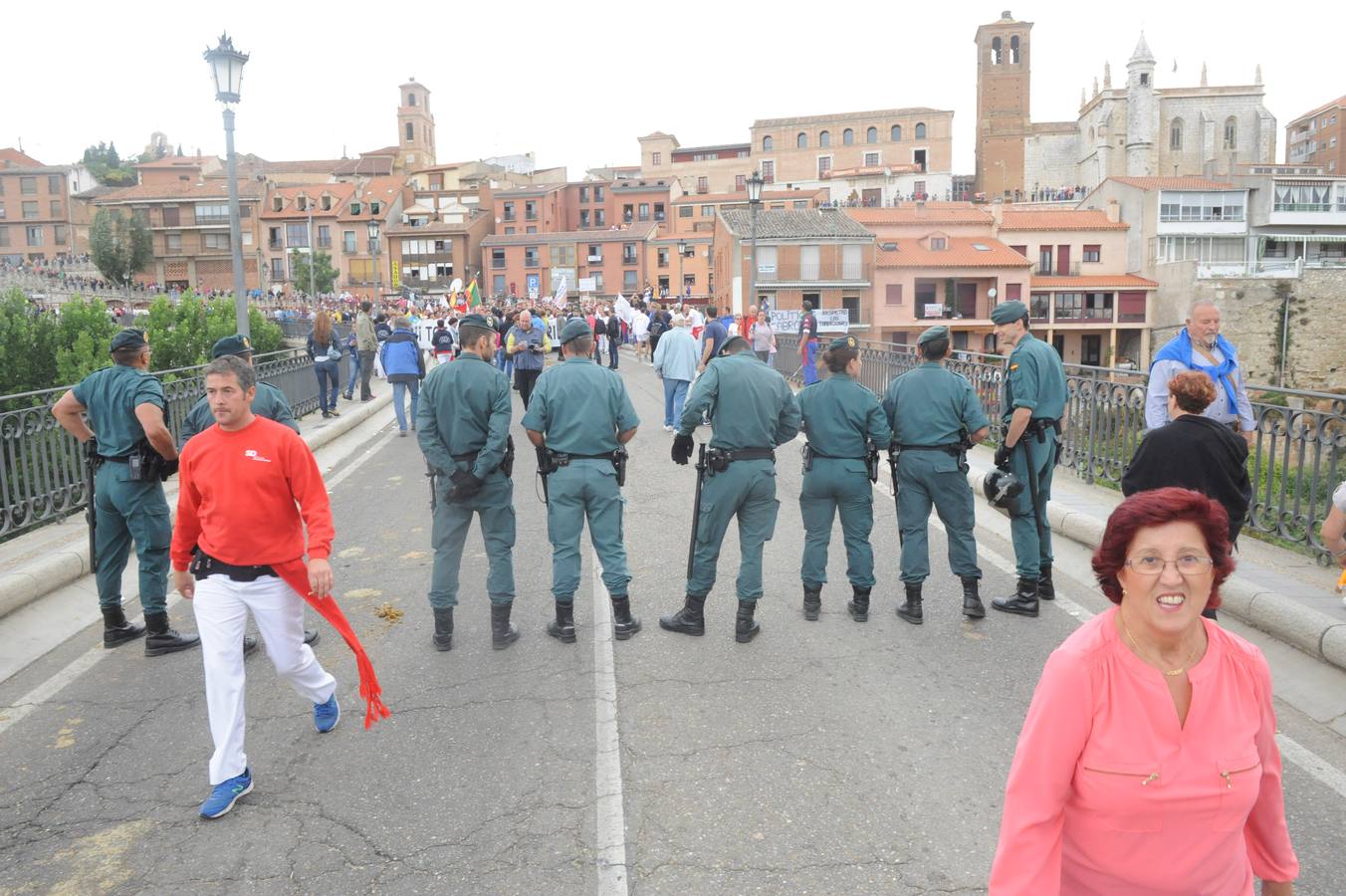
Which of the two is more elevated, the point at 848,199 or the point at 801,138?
the point at 801,138

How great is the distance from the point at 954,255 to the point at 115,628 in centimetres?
6460

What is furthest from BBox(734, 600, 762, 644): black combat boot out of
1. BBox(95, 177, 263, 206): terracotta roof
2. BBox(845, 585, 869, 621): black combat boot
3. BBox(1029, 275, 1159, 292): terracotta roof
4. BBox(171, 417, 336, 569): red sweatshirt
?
BBox(95, 177, 263, 206): terracotta roof

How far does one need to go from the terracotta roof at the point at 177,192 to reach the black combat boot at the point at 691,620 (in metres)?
90.3

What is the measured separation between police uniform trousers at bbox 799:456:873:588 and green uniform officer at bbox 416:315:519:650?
1.91 metres

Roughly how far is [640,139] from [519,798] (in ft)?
371

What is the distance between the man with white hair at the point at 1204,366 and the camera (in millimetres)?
6312

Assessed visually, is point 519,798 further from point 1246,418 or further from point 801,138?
point 801,138

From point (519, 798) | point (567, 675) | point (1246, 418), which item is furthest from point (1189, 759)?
point (1246, 418)

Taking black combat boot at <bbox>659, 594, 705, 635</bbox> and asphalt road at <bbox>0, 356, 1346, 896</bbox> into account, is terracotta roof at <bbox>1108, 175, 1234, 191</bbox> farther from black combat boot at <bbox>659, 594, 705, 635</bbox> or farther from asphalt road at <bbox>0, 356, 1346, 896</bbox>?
black combat boot at <bbox>659, 594, 705, 635</bbox>

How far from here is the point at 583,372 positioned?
6230mm

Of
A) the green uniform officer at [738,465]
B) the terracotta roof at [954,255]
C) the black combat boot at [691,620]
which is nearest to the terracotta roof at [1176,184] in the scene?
the terracotta roof at [954,255]

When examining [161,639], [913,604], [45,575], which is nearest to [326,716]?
[161,639]

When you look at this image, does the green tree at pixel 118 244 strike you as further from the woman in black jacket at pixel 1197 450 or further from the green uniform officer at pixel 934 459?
the woman in black jacket at pixel 1197 450

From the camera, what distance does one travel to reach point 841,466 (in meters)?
6.46
